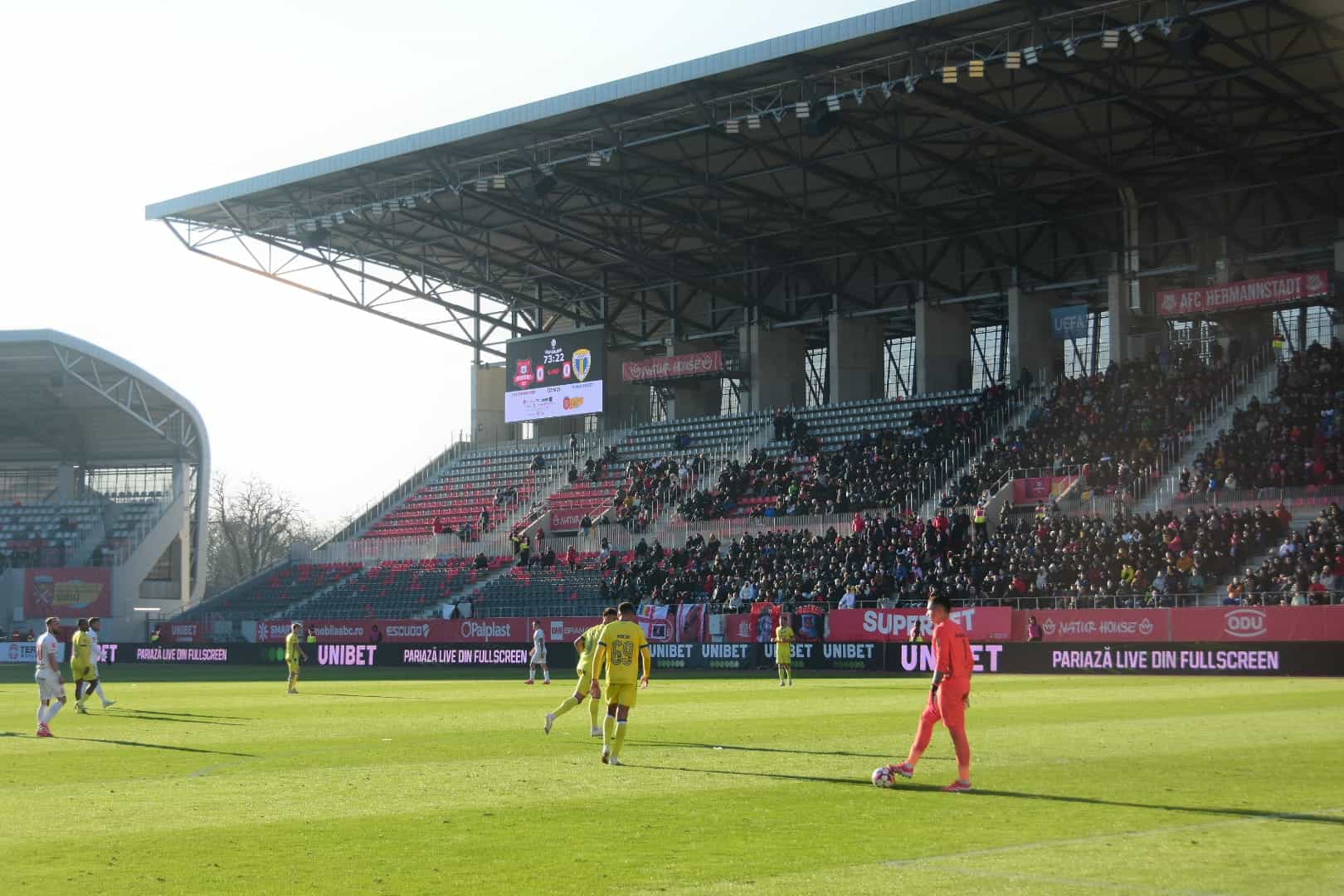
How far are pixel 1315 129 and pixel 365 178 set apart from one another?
32.6 metres

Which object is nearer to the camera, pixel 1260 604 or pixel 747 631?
pixel 1260 604

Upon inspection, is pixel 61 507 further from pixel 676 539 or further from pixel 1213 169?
pixel 1213 169

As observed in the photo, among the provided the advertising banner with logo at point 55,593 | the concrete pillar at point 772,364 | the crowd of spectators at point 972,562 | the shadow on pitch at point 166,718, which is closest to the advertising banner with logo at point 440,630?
the crowd of spectators at point 972,562

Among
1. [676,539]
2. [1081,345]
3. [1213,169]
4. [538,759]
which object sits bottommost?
[538,759]

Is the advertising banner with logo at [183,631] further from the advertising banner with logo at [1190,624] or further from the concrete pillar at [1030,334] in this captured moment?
the advertising banner with logo at [1190,624]

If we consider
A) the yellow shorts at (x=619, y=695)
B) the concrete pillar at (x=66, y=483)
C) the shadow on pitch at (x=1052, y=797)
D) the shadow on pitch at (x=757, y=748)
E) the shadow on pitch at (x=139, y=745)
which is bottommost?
the shadow on pitch at (x=139, y=745)

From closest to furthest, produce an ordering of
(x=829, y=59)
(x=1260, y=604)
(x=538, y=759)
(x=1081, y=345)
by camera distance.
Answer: (x=538, y=759) < (x=1260, y=604) < (x=829, y=59) < (x=1081, y=345)

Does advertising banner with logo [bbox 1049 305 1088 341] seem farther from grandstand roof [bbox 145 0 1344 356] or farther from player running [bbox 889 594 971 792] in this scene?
player running [bbox 889 594 971 792]

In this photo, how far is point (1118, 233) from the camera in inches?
2419

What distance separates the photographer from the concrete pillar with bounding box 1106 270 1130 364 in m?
59.7

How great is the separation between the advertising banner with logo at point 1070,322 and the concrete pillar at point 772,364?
12.9 m

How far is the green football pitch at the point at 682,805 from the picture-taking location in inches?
424

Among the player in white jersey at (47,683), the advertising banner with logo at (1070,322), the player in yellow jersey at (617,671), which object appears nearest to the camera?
the player in yellow jersey at (617,671)

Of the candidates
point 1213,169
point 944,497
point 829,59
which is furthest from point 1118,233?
point 829,59
